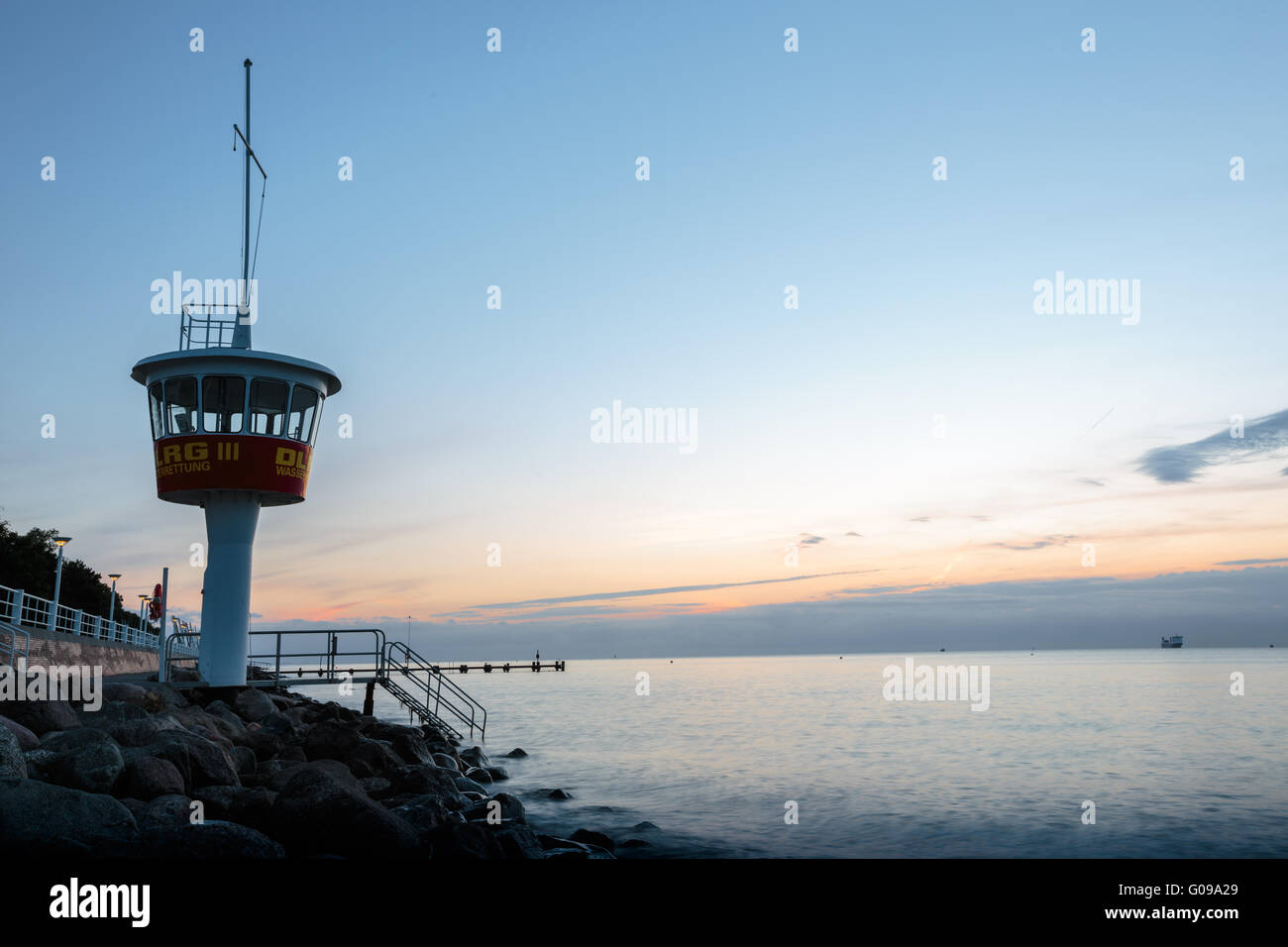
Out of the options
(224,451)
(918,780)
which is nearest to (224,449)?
(224,451)

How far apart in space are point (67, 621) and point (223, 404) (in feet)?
59.2

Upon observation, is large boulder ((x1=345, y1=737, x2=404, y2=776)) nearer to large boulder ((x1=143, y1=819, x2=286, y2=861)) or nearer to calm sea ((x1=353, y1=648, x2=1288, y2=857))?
calm sea ((x1=353, y1=648, x2=1288, y2=857))

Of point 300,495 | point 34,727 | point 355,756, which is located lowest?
point 355,756

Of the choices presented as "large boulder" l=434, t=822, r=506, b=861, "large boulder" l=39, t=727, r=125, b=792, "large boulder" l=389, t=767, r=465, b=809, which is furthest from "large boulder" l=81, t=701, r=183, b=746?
"large boulder" l=434, t=822, r=506, b=861

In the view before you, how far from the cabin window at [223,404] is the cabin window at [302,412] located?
4.45ft

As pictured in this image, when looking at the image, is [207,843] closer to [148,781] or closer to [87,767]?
[148,781]

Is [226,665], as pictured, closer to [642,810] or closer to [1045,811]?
[642,810]

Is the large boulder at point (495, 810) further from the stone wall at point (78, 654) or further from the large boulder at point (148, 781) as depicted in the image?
the stone wall at point (78, 654)

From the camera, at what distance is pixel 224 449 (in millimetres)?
24172
